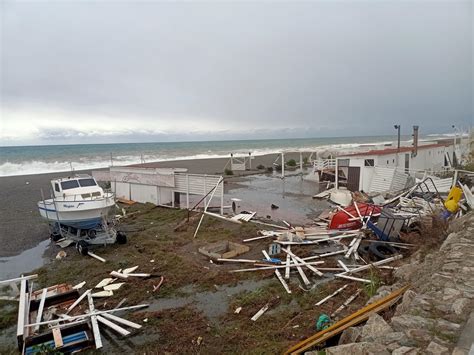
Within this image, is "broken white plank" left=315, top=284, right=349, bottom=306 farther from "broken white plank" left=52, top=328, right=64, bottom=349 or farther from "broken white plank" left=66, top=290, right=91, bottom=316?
"broken white plank" left=66, top=290, right=91, bottom=316

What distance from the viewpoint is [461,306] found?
404 cm

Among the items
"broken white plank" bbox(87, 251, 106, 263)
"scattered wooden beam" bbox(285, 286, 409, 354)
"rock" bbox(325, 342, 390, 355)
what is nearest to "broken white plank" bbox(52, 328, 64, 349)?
"scattered wooden beam" bbox(285, 286, 409, 354)

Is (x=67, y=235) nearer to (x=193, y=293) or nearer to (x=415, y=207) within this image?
(x=193, y=293)

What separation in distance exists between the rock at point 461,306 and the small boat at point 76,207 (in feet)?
40.9

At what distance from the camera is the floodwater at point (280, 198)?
663 inches

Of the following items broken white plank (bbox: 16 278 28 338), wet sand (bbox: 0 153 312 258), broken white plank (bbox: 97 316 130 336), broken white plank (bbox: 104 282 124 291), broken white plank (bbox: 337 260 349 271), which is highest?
broken white plank (bbox: 16 278 28 338)

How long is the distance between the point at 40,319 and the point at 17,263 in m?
6.21

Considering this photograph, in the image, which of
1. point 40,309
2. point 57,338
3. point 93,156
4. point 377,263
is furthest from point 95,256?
point 93,156

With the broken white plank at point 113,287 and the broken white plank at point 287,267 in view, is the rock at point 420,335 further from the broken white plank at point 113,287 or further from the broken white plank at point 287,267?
the broken white plank at point 113,287

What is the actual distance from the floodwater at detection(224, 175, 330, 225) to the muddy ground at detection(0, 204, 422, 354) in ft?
13.1

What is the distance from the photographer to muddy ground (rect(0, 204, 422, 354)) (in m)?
6.34

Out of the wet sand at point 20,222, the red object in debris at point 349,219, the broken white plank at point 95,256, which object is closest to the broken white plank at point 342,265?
the red object in debris at point 349,219

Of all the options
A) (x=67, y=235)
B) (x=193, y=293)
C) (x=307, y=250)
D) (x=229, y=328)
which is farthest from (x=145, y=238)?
(x=229, y=328)

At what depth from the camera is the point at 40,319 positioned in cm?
735
